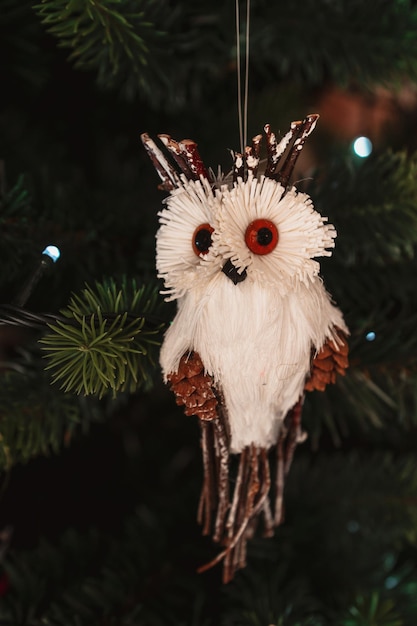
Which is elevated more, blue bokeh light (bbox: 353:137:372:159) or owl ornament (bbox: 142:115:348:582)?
blue bokeh light (bbox: 353:137:372:159)

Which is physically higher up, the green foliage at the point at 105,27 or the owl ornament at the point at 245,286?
the green foliage at the point at 105,27

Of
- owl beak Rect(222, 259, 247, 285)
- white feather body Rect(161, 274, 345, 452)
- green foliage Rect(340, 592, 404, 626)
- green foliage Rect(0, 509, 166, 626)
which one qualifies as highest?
owl beak Rect(222, 259, 247, 285)


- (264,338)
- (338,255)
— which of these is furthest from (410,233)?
(264,338)

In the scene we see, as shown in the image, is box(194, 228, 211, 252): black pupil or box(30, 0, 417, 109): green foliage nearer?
box(194, 228, 211, 252): black pupil

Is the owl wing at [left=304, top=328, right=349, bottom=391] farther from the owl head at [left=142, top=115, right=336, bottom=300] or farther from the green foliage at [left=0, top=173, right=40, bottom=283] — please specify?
the green foliage at [left=0, top=173, right=40, bottom=283]

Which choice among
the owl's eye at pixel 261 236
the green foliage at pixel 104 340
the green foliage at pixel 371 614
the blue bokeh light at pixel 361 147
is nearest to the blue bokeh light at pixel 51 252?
the green foliage at pixel 104 340

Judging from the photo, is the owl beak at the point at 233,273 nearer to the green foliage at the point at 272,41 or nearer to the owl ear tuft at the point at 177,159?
the owl ear tuft at the point at 177,159

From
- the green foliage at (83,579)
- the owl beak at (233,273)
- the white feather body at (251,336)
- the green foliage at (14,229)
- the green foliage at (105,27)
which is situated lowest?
the green foliage at (83,579)

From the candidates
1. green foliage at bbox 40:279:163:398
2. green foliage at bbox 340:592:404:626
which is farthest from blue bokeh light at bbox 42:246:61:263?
green foliage at bbox 340:592:404:626

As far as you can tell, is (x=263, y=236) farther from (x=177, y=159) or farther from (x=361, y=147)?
(x=361, y=147)
